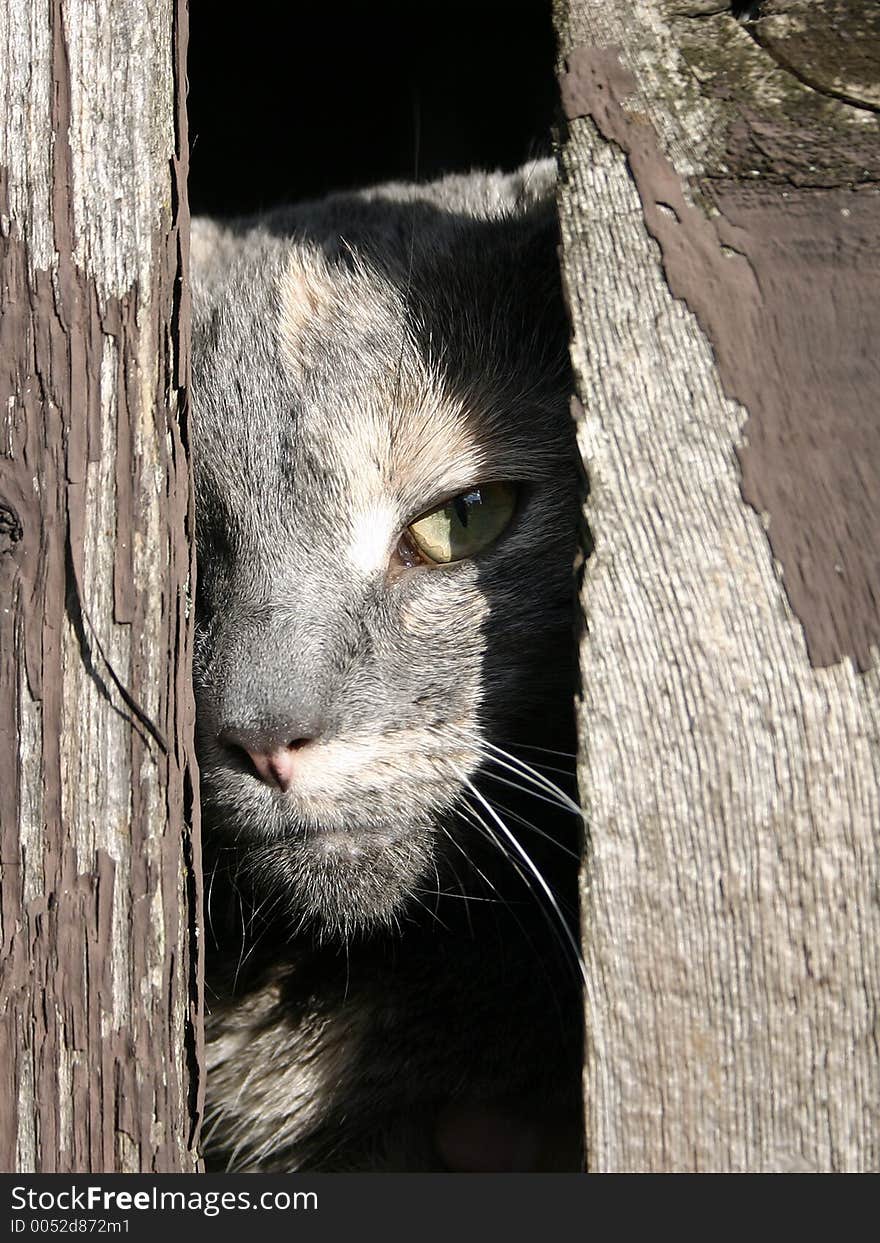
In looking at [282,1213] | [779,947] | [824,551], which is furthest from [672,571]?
[282,1213]

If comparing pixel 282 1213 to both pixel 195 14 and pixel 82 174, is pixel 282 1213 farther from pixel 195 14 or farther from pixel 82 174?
pixel 195 14

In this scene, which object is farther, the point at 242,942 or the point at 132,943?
the point at 242,942

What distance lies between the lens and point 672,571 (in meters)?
1.03

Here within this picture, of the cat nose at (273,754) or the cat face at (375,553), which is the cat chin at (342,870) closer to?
the cat face at (375,553)

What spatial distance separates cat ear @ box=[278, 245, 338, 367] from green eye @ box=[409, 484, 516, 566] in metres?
0.27

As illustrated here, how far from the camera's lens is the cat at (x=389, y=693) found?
4.60ft

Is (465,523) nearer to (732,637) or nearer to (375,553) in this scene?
(375,553)

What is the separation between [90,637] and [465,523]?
60 cm

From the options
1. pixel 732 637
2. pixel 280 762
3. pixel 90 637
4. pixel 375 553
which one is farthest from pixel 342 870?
pixel 732 637

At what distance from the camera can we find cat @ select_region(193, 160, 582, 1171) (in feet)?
4.60

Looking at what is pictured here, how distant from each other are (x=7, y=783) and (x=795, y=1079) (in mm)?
722

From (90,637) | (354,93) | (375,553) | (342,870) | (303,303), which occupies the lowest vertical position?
(342,870)

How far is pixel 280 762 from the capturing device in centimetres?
132

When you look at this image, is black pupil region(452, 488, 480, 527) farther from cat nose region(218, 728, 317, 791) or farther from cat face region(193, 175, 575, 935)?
cat nose region(218, 728, 317, 791)
